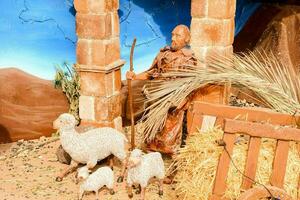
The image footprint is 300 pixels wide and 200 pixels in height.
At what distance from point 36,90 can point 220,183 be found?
422cm

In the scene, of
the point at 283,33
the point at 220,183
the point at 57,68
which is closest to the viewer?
the point at 220,183

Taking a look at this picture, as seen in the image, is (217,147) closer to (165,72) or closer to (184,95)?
(184,95)

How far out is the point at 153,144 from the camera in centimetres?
564

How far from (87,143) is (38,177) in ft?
3.00

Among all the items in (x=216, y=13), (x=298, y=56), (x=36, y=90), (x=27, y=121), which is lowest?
(x=27, y=121)

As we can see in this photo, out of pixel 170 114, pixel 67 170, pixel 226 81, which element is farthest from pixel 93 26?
pixel 226 81

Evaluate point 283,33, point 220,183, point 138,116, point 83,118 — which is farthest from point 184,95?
point 283,33

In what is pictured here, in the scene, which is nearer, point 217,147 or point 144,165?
point 217,147

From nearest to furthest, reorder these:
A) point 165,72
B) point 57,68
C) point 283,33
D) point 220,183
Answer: point 220,183 → point 165,72 → point 57,68 → point 283,33

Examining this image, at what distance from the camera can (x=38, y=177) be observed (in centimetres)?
584

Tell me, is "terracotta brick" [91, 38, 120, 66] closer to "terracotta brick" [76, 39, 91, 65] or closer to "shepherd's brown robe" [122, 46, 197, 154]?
"terracotta brick" [76, 39, 91, 65]

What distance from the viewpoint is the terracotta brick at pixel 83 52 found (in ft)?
20.6

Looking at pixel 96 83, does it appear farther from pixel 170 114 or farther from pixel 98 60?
pixel 170 114

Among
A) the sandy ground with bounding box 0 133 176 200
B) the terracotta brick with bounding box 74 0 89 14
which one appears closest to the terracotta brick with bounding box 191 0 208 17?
the terracotta brick with bounding box 74 0 89 14
